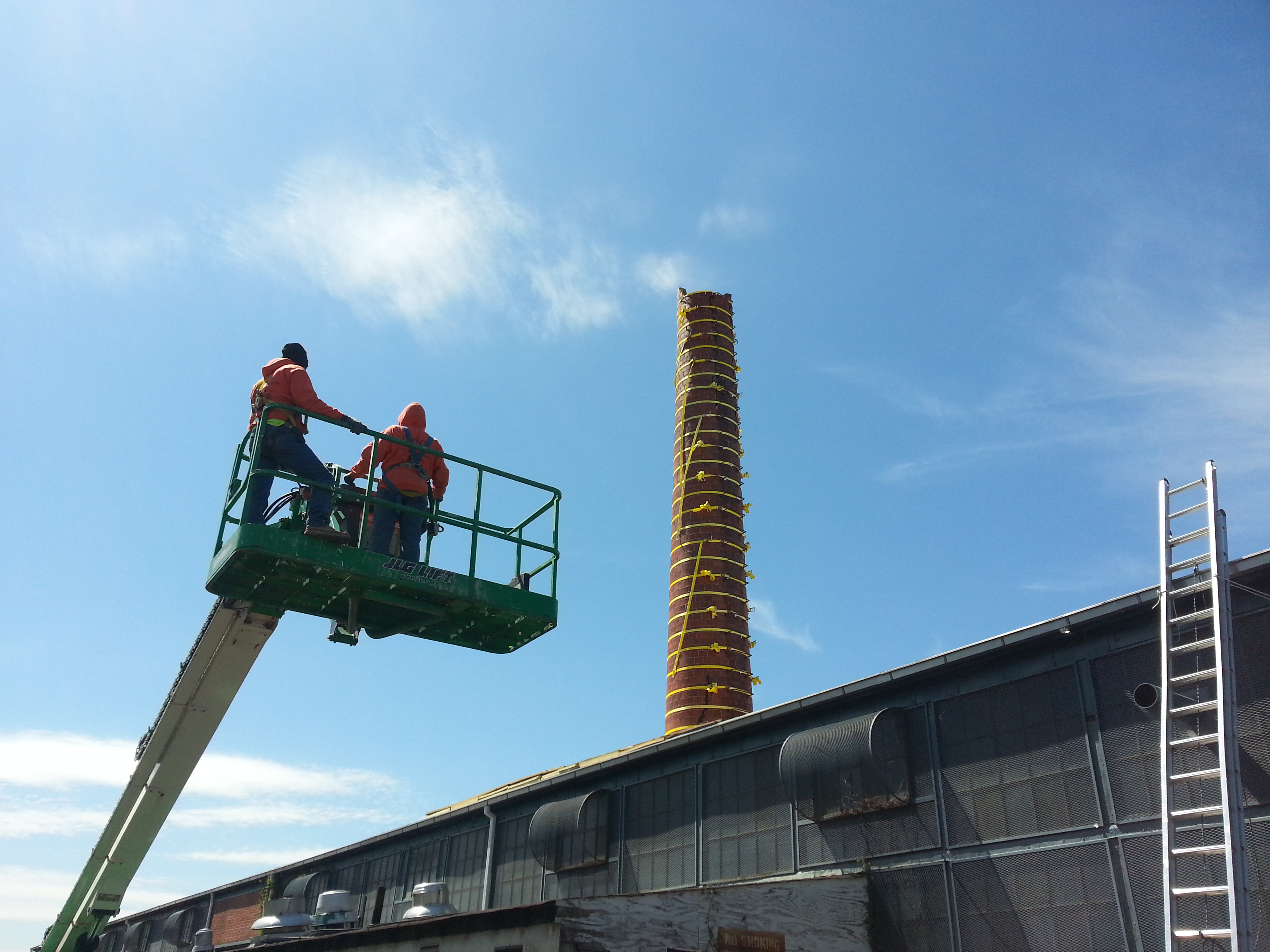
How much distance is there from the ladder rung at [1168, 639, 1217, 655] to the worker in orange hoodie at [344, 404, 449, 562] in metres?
6.97

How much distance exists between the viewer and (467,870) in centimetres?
1834

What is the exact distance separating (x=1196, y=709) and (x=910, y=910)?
4038mm

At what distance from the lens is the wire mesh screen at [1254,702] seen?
869cm

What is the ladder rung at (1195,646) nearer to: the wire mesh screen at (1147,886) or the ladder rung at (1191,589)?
the ladder rung at (1191,589)

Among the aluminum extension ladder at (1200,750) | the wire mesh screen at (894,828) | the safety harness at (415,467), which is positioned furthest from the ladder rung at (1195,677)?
the safety harness at (415,467)

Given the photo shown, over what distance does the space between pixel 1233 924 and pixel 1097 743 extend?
248 centimetres

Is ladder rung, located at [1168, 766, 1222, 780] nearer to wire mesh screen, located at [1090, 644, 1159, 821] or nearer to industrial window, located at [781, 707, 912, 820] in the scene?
wire mesh screen, located at [1090, 644, 1159, 821]

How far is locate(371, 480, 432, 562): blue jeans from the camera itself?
33.2 feet

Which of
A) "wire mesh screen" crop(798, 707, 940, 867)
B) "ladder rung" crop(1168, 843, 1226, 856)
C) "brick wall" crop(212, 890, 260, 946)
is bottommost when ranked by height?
"brick wall" crop(212, 890, 260, 946)

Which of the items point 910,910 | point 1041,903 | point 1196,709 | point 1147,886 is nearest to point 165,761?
point 910,910

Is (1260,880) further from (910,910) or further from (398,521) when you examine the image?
(398,521)

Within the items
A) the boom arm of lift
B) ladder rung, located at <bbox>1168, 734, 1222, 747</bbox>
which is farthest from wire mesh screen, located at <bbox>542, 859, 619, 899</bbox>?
ladder rung, located at <bbox>1168, 734, 1222, 747</bbox>

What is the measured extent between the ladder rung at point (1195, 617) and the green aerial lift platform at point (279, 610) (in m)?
5.83

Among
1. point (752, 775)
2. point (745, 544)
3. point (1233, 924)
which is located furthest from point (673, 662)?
point (1233, 924)
